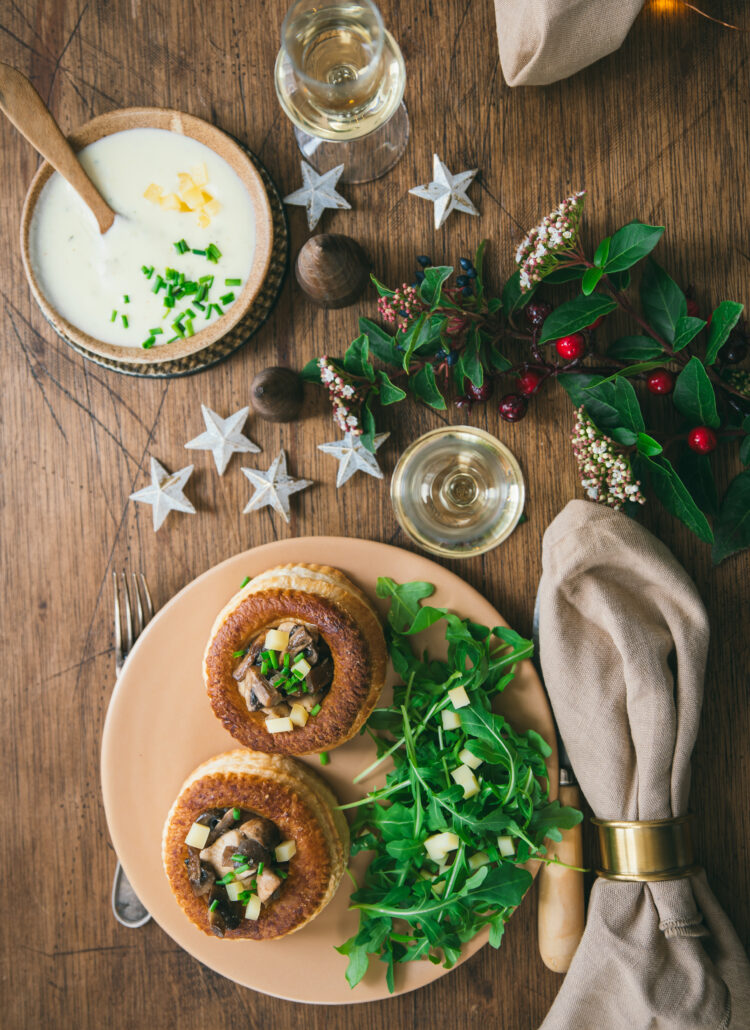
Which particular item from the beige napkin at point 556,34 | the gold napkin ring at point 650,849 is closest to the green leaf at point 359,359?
the beige napkin at point 556,34

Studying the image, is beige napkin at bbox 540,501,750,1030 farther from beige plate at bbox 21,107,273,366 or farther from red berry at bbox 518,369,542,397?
beige plate at bbox 21,107,273,366

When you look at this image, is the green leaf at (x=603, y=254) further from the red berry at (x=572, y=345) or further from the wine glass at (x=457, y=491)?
the wine glass at (x=457, y=491)

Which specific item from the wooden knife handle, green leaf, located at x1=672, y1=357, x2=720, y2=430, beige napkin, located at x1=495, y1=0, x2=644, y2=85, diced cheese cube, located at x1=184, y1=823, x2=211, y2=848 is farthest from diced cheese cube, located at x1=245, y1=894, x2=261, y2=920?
beige napkin, located at x1=495, y1=0, x2=644, y2=85

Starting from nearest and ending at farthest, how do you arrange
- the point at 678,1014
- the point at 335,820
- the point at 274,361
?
the point at 678,1014 → the point at 335,820 → the point at 274,361

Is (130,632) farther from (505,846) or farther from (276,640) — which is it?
(505,846)

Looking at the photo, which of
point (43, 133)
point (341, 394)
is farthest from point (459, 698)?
point (43, 133)

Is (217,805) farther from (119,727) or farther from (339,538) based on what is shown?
(339,538)

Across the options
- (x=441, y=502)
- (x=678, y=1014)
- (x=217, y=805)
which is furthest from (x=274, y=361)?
(x=678, y=1014)
